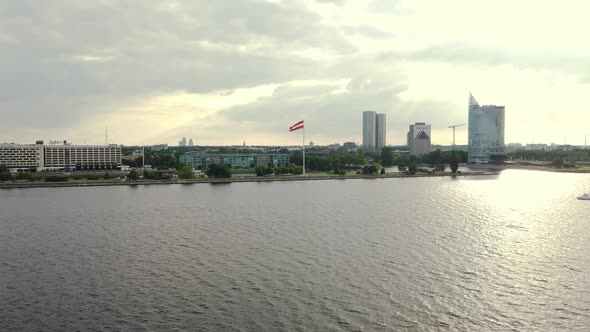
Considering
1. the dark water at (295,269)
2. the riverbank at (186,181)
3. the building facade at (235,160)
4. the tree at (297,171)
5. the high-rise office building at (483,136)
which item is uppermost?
the high-rise office building at (483,136)

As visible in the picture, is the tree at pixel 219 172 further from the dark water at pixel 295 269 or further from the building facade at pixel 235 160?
the dark water at pixel 295 269

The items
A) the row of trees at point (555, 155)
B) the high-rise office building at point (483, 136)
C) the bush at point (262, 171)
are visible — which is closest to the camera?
the bush at point (262, 171)

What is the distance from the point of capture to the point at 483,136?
11362 centimetres

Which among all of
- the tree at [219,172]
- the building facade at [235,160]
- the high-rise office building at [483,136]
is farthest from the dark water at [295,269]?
the high-rise office building at [483,136]

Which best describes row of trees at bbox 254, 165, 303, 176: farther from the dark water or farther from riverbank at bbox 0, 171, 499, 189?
the dark water

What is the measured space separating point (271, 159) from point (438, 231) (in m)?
67.6

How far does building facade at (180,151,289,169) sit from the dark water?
54.4 m

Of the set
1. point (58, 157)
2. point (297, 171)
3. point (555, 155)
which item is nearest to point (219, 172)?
point (297, 171)

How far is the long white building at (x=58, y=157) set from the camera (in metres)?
71.4

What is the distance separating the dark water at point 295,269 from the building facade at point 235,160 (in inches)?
2143

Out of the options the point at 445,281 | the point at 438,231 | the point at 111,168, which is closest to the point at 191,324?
the point at 445,281

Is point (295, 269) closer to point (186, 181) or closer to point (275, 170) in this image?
point (186, 181)

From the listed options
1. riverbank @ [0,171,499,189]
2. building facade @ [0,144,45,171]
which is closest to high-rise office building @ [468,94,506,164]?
riverbank @ [0,171,499,189]

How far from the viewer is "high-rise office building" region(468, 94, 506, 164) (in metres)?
110
